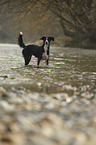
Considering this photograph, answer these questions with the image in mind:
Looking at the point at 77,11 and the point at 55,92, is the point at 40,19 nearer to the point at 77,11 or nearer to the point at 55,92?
the point at 77,11

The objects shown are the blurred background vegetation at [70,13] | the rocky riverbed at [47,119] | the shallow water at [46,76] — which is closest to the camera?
the rocky riverbed at [47,119]

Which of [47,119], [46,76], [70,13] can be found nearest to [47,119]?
[47,119]

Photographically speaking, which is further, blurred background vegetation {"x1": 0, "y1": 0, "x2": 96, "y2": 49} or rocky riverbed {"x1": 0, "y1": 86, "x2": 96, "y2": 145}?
blurred background vegetation {"x1": 0, "y1": 0, "x2": 96, "y2": 49}

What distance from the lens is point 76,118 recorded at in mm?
3219

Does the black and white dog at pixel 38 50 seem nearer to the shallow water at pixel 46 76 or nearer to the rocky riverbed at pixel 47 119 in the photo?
the shallow water at pixel 46 76

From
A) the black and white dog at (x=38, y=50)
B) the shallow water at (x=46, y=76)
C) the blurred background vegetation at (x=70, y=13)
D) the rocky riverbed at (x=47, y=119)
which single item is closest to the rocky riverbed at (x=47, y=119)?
the rocky riverbed at (x=47, y=119)

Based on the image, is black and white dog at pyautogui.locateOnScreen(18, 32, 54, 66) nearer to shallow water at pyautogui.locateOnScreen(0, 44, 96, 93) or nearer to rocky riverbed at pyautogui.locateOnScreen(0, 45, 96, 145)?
shallow water at pyautogui.locateOnScreen(0, 44, 96, 93)

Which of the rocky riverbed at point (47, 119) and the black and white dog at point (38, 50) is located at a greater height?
the black and white dog at point (38, 50)

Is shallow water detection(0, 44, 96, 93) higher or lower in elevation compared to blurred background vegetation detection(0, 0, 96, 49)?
lower

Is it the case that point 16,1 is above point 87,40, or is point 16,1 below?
above

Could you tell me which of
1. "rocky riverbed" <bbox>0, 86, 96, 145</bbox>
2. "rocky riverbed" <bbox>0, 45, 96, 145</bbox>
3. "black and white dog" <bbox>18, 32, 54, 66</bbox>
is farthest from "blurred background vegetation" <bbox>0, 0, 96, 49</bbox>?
"rocky riverbed" <bbox>0, 86, 96, 145</bbox>

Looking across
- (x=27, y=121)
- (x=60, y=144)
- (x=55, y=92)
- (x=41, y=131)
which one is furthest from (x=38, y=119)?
(x=55, y=92)

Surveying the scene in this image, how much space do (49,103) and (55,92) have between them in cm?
109

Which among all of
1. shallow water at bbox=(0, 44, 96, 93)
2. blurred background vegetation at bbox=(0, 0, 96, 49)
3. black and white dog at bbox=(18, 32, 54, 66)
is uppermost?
blurred background vegetation at bbox=(0, 0, 96, 49)
